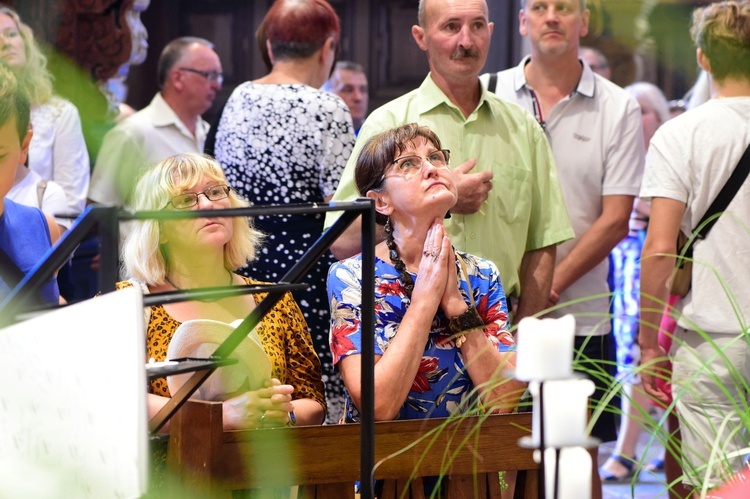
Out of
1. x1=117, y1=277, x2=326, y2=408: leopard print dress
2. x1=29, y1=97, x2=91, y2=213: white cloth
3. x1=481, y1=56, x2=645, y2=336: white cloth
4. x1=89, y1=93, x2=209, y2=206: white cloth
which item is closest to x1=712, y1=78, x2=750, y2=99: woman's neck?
x1=481, y1=56, x2=645, y2=336: white cloth

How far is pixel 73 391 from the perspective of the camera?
3.22 feet

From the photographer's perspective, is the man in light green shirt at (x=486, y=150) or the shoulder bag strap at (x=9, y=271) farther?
the man in light green shirt at (x=486, y=150)

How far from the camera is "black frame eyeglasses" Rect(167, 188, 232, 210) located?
240 centimetres

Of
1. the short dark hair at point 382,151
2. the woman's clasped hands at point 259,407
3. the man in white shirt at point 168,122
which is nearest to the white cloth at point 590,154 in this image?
the short dark hair at point 382,151

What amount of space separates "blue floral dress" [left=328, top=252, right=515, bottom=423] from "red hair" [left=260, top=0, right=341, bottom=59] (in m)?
1.10

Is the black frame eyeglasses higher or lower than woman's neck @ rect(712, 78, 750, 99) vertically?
lower

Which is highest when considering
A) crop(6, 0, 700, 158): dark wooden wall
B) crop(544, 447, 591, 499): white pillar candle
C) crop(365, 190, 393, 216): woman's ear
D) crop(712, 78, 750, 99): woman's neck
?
crop(6, 0, 700, 158): dark wooden wall

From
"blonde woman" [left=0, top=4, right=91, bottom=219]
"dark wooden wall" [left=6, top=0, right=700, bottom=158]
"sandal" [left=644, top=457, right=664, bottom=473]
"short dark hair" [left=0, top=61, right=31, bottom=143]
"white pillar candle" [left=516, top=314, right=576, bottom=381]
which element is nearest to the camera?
"white pillar candle" [left=516, top=314, right=576, bottom=381]

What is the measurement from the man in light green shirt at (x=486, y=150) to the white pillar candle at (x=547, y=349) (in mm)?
1795

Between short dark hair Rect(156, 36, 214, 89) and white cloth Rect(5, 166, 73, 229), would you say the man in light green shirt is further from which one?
short dark hair Rect(156, 36, 214, 89)

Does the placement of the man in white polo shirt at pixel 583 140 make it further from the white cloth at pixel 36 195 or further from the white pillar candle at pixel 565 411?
the white pillar candle at pixel 565 411

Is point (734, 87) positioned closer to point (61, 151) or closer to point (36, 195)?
point (36, 195)

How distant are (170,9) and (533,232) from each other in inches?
161

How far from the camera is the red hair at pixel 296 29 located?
3.25m
